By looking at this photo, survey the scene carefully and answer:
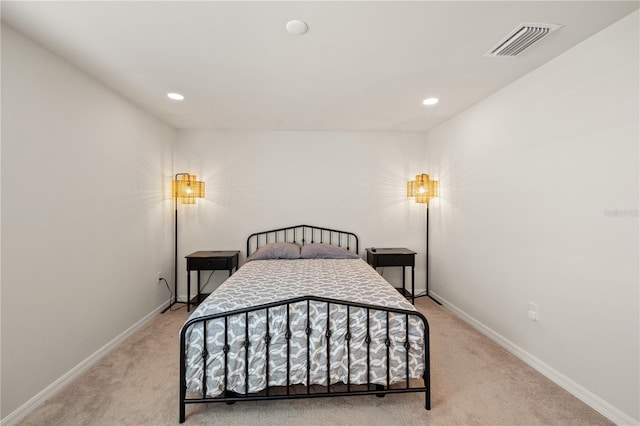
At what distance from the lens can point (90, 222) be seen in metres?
2.30

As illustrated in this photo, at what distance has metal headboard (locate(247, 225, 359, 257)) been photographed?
3871mm

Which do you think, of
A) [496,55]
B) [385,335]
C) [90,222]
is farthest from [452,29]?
[90,222]

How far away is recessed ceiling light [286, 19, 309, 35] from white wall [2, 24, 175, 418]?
1.77 meters

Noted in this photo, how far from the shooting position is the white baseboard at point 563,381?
5.40ft

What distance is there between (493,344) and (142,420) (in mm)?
2947

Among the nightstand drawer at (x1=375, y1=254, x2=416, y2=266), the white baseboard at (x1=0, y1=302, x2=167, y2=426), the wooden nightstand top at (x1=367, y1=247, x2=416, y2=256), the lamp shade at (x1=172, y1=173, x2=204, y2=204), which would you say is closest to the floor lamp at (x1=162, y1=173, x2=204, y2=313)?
the lamp shade at (x1=172, y1=173, x2=204, y2=204)

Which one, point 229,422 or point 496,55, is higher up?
point 496,55

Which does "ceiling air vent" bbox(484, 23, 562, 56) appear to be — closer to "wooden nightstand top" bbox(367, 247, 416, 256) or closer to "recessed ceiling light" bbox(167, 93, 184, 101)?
"wooden nightstand top" bbox(367, 247, 416, 256)

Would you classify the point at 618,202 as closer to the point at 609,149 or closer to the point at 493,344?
the point at 609,149

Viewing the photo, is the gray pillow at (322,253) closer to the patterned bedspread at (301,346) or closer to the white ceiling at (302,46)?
the patterned bedspread at (301,346)

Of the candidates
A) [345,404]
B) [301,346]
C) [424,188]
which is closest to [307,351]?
[301,346]

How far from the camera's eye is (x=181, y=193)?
3611mm

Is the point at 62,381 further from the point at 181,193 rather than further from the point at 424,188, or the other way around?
the point at 424,188

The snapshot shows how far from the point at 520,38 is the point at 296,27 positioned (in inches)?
59.1
